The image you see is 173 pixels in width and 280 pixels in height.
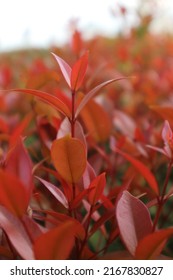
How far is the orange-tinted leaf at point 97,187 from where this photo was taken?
1.82 feet

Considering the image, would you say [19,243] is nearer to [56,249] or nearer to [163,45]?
[56,249]

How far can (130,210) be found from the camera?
1.87 feet

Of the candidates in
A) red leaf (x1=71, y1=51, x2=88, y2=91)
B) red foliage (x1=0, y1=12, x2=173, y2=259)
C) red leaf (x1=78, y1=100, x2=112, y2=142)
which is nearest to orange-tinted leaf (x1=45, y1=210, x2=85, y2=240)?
red foliage (x1=0, y1=12, x2=173, y2=259)

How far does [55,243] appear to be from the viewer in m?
0.46

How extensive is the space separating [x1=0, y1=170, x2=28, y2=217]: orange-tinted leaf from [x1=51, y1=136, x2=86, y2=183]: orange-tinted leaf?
9 cm

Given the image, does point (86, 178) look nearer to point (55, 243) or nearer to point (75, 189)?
point (75, 189)

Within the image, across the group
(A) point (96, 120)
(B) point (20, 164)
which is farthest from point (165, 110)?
(B) point (20, 164)

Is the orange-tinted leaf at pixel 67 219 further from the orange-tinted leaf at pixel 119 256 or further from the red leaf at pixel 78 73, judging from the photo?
the red leaf at pixel 78 73

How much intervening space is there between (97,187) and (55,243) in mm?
121

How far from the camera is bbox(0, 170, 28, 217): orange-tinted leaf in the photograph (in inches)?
17.3

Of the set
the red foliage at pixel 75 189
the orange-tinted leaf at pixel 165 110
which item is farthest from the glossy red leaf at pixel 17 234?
the orange-tinted leaf at pixel 165 110

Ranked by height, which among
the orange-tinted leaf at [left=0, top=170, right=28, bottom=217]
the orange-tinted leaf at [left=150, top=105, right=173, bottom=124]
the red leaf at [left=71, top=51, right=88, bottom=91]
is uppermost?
the red leaf at [left=71, top=51, right=88, bottom=91]

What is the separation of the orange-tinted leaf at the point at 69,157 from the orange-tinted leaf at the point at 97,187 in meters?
0.03

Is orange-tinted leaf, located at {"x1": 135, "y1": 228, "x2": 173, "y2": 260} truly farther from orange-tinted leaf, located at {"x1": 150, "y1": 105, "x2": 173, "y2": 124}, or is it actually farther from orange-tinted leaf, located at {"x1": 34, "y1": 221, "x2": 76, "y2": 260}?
orange-tinted leaf, located at {"x1": 150, "y1": 105, "x2": 173, "y2": 124}
